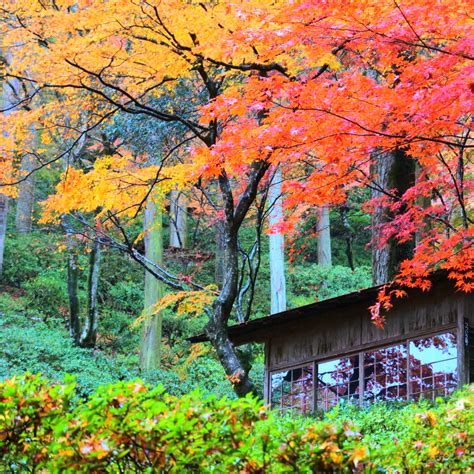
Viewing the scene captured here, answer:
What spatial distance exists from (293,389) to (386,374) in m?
2.16

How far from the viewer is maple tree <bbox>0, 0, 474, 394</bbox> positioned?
8.05 metres

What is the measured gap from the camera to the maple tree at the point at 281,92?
26.4ft

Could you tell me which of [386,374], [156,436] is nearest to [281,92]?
[386,374]

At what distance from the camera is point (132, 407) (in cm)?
353

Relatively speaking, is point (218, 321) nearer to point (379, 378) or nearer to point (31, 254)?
point (379, 378)

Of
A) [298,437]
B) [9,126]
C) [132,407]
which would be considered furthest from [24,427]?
[9,126]

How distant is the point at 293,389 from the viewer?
41.0 feet

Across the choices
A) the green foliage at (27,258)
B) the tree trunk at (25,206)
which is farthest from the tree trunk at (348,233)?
the tree trunk at (25,206)

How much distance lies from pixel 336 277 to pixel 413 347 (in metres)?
15.0

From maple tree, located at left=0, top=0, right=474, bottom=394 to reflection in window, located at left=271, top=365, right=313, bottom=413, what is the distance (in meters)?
1.41

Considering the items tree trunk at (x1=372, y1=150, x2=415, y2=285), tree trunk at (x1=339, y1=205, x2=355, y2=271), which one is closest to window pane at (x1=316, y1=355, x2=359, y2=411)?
tree trunk at (x1=372, y1=150, x2=415, y2=285)

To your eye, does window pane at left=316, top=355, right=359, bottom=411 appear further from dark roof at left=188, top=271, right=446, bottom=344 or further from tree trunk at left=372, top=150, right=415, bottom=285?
tree trunk at left=372, top=150, right=415, bottom=285

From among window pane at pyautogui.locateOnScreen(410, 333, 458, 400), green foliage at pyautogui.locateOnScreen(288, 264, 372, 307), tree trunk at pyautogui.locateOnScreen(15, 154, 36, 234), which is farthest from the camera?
green foliage at pyautogui.locateOnScreen(288, 264, 372, 307)

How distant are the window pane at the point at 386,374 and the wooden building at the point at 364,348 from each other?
0.05 ft
